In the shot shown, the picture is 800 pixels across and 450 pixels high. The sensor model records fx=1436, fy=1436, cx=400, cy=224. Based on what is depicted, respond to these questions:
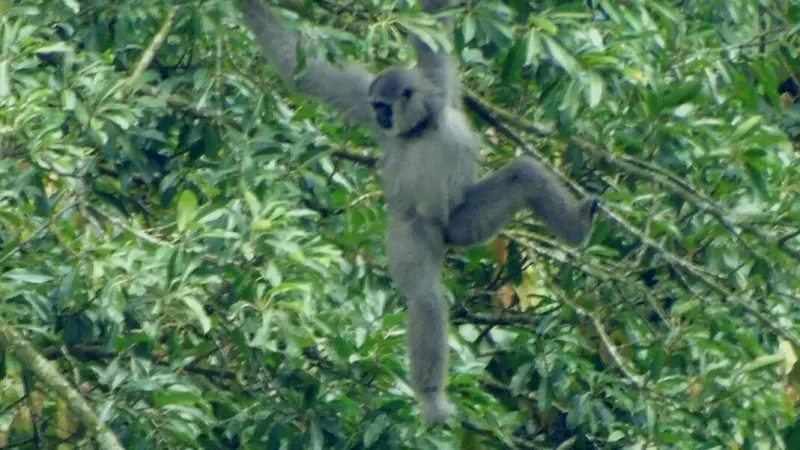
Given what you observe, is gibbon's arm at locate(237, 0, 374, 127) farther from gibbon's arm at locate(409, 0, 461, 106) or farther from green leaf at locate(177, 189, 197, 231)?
green leaf at locate(177, 189, 197, 231)

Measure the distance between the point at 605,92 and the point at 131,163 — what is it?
6.23 feet

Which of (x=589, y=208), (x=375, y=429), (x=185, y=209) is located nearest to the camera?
(x=185, y=209)

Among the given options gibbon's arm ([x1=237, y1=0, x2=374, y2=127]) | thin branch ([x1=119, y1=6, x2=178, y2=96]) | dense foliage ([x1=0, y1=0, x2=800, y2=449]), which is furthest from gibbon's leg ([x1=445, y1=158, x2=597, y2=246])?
thin branch ([x1=119, y1=6, x2=178, y2=96])

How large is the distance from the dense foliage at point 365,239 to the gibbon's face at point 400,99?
180 mm

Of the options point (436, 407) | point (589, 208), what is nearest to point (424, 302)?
point (436, 407)

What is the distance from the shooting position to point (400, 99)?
5910 mm

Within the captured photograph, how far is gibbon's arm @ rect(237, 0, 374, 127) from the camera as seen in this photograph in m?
5.84

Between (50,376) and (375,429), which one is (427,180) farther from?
(50,376)

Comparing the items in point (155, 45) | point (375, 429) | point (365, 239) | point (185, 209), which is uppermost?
point (155, 45)

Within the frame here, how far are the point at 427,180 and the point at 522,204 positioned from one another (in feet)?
1.58

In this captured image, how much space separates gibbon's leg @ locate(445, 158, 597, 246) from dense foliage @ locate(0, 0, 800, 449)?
4.2 inches

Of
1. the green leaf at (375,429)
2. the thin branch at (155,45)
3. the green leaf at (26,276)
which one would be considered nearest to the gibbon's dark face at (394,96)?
the thin branch at (155,45)

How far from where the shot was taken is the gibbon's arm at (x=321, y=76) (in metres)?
5.84

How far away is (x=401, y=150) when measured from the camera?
6250mm
